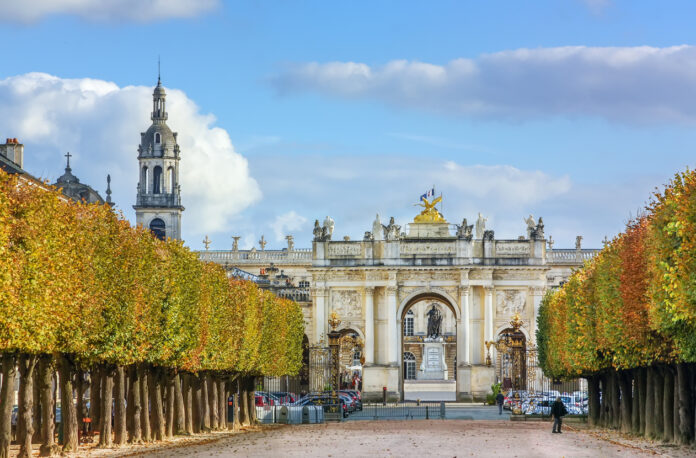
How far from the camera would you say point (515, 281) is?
4225 inches

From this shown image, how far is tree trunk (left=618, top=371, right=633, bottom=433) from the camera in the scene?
59344mm

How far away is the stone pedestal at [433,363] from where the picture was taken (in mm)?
146625

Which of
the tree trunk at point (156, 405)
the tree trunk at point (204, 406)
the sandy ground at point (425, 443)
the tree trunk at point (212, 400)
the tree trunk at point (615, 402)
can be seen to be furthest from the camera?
the tree trunk at point (212, 400)

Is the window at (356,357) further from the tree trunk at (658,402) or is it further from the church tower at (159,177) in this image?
the tree trunk at (658,402)

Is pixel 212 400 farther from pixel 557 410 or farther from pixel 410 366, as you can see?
pixel 410 366

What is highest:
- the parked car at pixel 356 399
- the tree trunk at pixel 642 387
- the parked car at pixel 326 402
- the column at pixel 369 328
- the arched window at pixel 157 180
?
the arched window at pixel 157 180

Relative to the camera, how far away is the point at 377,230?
357 feet

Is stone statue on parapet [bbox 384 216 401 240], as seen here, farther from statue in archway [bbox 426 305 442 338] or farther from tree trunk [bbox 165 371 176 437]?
tree trunk [bbox 165 371 176 437]

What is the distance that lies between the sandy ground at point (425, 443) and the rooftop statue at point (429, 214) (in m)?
46.1

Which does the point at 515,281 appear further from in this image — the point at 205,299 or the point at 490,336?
the point at 205,299

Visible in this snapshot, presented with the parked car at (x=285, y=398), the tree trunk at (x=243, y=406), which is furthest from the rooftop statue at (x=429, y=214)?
the tree trunk at (x=243, y=406)

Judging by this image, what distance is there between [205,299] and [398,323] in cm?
4933

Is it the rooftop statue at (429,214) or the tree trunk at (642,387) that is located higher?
the rooftop statue at (429,214)

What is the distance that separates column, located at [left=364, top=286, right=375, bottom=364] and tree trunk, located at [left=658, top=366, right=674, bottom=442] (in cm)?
5693
